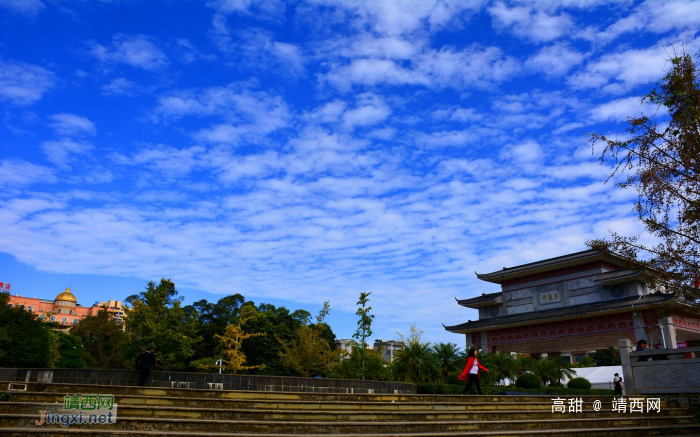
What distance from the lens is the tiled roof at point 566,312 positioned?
25852mm

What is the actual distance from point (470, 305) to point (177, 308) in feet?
68.3

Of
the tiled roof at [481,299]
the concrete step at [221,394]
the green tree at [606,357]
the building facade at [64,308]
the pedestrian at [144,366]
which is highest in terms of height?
the building facade at [64,308]

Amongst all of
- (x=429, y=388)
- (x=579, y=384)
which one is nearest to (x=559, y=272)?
(x=579, y=384)

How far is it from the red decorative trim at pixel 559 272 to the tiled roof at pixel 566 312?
226 centimetres

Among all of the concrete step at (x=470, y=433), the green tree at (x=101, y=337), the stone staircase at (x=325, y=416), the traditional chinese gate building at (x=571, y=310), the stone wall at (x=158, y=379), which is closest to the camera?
the concrete step at (x=470, y=433)

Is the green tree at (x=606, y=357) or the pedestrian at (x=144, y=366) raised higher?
the green tree at (x=606, y=357)

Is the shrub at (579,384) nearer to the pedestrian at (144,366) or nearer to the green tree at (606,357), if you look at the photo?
the pedestrian at (144,366)

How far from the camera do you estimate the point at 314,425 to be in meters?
8.16

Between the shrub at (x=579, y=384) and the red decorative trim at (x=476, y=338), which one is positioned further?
the red decorative trim at (x=476, y=338)

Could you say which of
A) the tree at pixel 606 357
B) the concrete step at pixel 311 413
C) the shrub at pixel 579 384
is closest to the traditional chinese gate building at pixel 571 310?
A: the shrub at pixel 579 384

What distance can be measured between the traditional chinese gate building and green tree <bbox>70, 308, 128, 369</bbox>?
133 ft

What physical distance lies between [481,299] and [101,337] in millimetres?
47348

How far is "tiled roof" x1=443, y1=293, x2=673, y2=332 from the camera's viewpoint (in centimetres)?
2585

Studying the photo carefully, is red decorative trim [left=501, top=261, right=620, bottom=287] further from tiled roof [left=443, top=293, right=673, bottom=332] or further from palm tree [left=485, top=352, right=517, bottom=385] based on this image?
palm tree [left=485, top=352, right=517, bottom=385]
